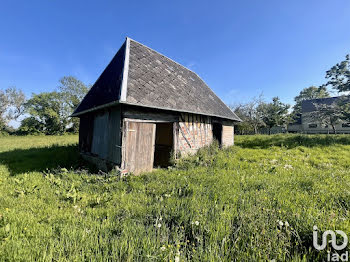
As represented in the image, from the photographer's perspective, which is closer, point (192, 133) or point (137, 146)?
point (137, 146)

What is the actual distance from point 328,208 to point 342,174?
3153 millimetres

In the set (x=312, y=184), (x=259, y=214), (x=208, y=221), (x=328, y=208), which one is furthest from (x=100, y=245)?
(x=312, y=184)

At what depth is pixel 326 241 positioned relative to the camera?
1.74 meters

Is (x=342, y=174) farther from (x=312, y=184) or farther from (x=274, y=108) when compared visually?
(x=274, y=108)

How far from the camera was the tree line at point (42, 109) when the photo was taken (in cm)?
3020

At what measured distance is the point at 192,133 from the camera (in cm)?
735

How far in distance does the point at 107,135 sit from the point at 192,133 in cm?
380

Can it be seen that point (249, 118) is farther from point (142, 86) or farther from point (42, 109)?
point (42, 109)

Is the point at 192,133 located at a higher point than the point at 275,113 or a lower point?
lower

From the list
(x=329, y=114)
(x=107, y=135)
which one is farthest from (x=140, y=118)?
(x=329, y=114)

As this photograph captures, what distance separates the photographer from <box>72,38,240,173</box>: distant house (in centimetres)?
510

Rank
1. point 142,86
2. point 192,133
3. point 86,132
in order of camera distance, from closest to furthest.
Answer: point 142,86 < point 192,133 < point 86,132

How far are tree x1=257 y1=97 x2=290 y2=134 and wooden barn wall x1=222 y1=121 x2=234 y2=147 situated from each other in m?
16.2

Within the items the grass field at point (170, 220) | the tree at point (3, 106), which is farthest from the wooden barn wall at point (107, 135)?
the tree at point (3, 106)
